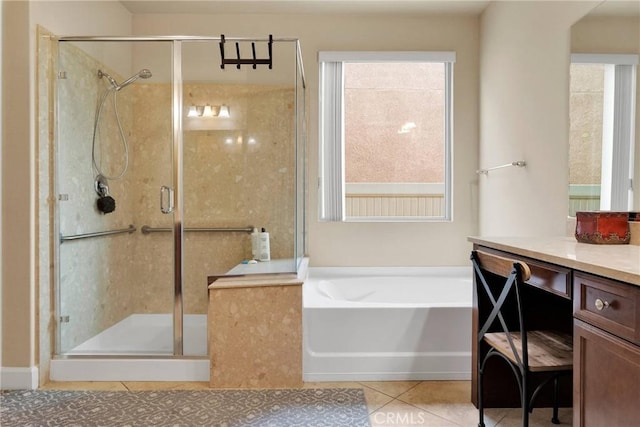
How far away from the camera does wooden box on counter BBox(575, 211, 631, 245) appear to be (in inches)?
62.2

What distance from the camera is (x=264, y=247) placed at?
271 cm

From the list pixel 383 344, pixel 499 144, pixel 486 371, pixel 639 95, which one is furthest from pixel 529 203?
pixel 383 344

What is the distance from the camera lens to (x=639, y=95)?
1553 millimetres

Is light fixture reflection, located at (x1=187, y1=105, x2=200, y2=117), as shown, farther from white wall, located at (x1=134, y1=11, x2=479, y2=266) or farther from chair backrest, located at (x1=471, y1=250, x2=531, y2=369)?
chair backrest, located at (x1=471, y1=250, x2=531, y2=369)

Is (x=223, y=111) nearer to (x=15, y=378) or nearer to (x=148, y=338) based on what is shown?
(x=148, y=338)

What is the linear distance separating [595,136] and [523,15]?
1.13 m

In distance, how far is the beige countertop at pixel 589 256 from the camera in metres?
0.98

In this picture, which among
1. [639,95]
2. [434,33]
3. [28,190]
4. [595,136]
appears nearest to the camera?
[639,95]

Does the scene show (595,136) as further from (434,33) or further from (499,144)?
(434,33)

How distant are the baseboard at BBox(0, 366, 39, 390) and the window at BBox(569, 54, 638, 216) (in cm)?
298

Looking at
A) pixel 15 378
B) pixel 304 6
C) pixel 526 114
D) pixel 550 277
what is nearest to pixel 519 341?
pixel 550 277

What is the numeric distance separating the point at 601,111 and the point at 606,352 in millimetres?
1206

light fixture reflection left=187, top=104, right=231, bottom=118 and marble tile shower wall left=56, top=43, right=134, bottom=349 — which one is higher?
light fixture reflection left=187, top=104, right=231, bottom=118

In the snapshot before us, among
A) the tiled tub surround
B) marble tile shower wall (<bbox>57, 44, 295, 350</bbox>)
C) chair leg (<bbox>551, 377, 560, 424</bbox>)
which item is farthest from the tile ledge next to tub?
chair leg (<bbox>551, 377, 560, 424</bbox>)
